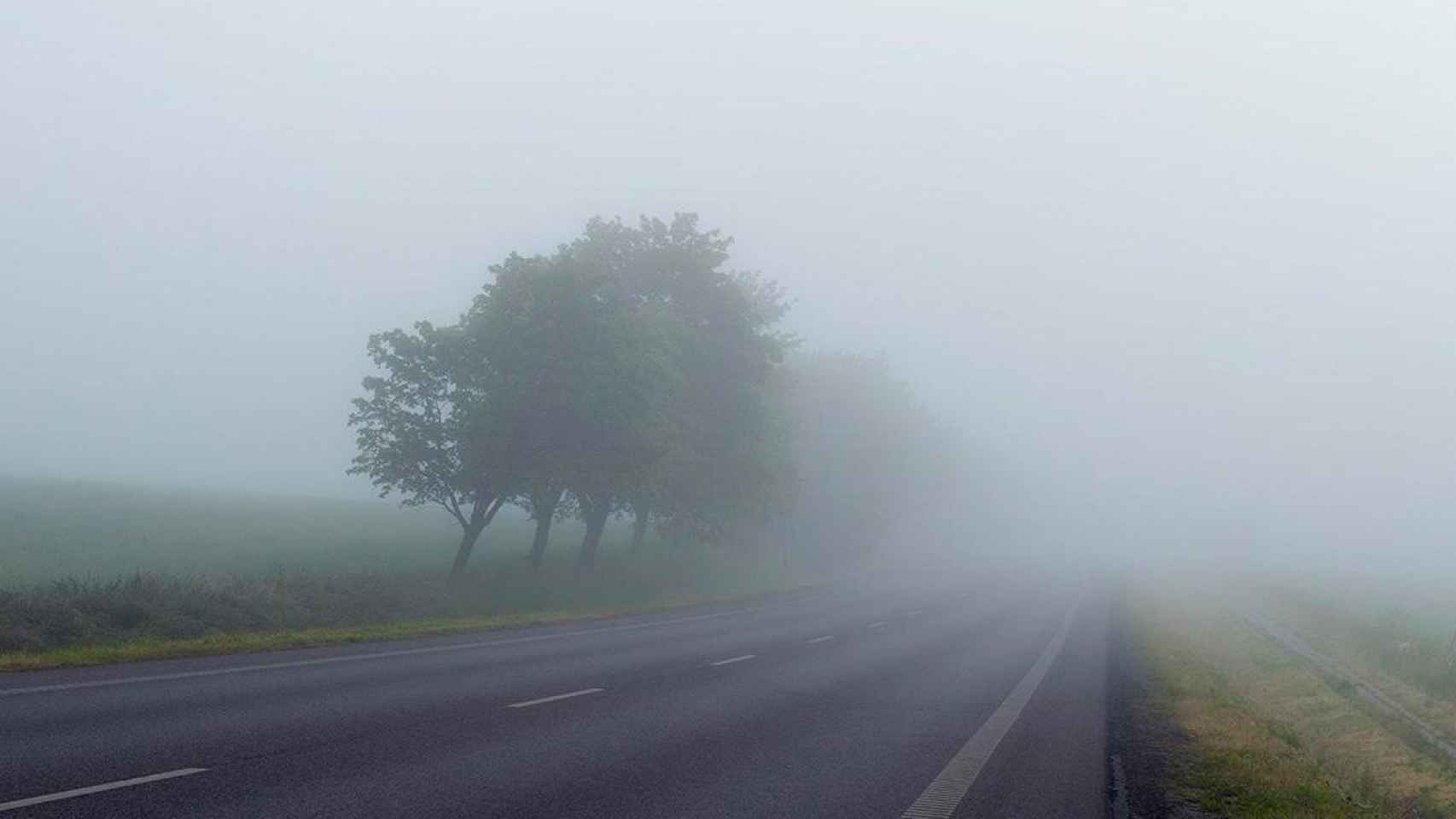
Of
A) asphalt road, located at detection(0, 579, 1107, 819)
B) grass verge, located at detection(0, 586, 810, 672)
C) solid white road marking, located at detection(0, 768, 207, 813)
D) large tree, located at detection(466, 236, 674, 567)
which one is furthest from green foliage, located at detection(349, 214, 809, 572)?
solid white road marking, located at detection(0, 768, 207, 813)

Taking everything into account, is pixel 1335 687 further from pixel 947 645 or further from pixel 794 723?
pixel 794 723

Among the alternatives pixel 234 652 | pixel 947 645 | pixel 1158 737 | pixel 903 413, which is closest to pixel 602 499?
pixel 947 645

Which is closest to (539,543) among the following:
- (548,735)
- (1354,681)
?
(1354,681)

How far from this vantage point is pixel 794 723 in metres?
15.6

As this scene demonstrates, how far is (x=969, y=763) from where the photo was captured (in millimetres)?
13672

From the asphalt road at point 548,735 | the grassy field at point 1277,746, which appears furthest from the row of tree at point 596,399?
the grassy field at point 1277,746

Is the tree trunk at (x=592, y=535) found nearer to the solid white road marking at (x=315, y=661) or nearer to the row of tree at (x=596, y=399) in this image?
the row of tree at (x=596, y=399)

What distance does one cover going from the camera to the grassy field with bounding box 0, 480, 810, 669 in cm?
2173

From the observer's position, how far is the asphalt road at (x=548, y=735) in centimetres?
973

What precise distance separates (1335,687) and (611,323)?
23.3 meters

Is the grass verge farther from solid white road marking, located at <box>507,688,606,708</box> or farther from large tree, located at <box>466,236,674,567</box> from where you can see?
large tree, located at <box>466,236,674,567</box>

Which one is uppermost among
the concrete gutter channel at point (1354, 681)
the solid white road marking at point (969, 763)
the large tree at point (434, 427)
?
the large tree at point (434, 427)

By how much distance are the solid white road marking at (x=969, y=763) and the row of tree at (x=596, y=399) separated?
20067 millimetres

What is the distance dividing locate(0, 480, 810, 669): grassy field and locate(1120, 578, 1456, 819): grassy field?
47.5ft
